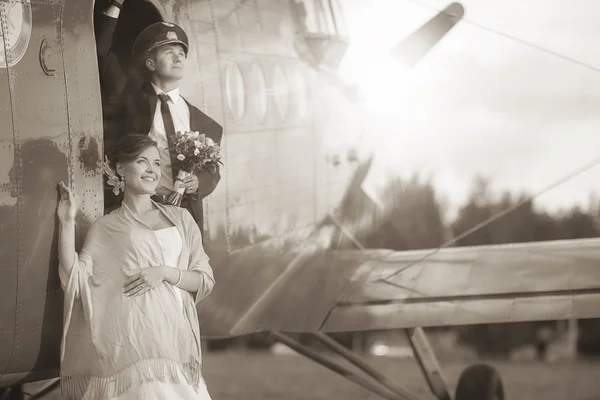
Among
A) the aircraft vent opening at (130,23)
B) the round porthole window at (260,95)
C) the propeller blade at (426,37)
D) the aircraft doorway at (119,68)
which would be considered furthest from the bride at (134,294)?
the propeller blade at (426,37)

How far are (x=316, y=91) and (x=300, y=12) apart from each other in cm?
39

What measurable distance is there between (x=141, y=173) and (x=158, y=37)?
65cm

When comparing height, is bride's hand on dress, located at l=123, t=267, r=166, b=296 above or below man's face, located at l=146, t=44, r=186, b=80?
below

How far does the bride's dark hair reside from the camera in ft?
12.6

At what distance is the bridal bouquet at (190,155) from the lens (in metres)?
4.07

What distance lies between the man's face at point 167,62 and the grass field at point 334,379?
1.33 m

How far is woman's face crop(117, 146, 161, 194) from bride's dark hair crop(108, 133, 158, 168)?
16 millimetres

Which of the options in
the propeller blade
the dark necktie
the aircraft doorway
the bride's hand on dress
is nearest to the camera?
the bride's hand on dress

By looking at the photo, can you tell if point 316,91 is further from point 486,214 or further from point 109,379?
point 109,379

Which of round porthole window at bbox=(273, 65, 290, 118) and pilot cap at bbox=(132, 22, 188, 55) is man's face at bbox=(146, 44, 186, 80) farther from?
round porthole window at bbox=(273, 65, 290, 118)

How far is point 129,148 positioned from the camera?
12.6 ft

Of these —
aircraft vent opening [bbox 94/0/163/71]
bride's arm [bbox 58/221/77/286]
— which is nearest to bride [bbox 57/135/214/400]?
bride's arm [bbox 58/221/77/286]

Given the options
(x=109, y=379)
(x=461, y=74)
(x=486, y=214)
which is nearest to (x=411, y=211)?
(x=486, y=214)

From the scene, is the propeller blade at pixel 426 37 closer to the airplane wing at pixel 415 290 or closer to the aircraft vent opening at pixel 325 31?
the aircraft vent opening at pixel 325 31
